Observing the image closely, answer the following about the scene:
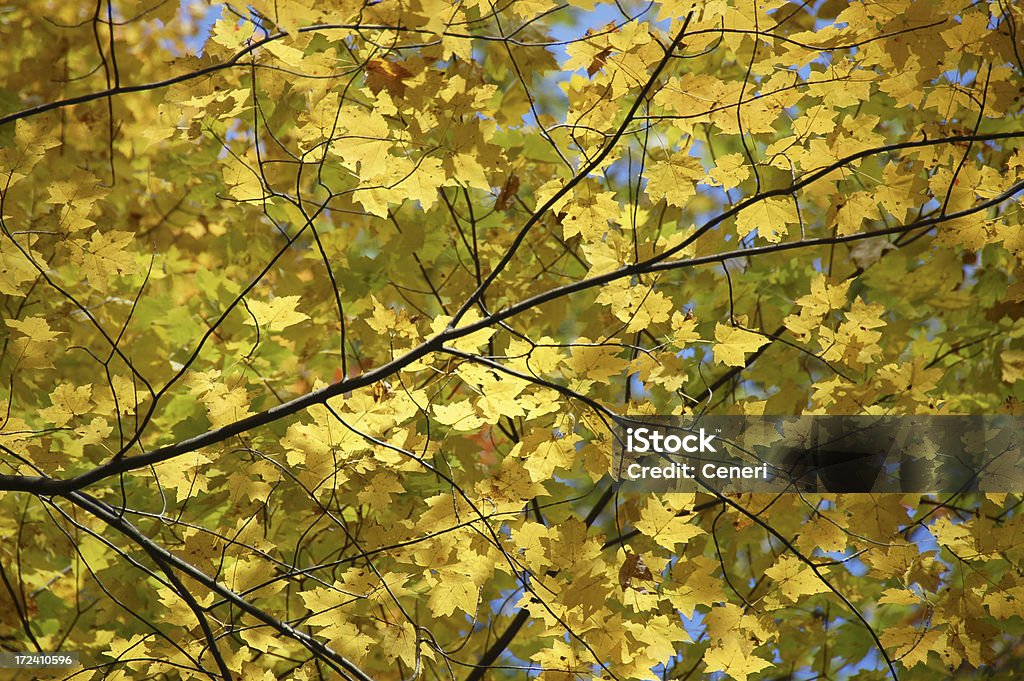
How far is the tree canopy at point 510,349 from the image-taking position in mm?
1780

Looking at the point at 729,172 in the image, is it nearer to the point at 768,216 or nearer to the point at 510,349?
the point at 768,216

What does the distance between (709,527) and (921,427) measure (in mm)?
711

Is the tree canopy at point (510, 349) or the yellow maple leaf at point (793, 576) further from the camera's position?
the yellow maple leaf at point (793, 576)

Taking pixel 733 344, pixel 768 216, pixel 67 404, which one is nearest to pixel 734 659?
pixel 733 344

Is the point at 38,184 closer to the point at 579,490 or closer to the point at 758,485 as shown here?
the point at 579,490

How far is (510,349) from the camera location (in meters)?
2.15

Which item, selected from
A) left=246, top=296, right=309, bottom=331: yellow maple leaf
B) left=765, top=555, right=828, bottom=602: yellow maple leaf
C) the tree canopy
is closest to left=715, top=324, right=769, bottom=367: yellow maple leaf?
the tree canopy

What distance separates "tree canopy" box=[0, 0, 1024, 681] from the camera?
1780 millimetres

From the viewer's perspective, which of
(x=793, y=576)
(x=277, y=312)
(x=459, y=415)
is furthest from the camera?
(x=793, y=576)

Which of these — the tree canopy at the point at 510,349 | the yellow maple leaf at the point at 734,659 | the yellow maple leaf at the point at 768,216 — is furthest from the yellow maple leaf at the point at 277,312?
the yellow maple leaf at the point at 734,659

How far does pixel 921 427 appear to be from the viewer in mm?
2221

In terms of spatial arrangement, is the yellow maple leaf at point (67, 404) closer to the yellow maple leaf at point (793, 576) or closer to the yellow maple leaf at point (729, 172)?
the yellow maple leaf at point (729, 172)

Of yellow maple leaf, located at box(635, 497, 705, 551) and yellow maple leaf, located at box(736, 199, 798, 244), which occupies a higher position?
yellow maple leaf, located at box(736, 199, 798, 244)

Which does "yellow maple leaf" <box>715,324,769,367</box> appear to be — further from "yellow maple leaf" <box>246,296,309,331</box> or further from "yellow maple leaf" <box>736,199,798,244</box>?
"yellow maple leaf" <box>246,296,309,331</box>
